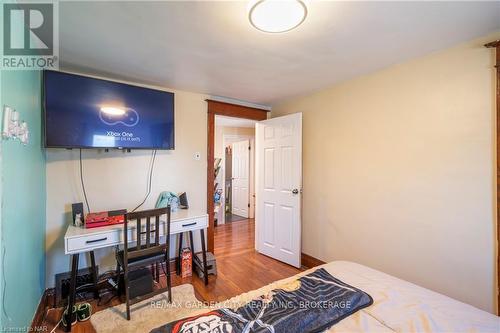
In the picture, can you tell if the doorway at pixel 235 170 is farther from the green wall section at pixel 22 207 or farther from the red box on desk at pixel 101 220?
the green wall section at pixel 22 207

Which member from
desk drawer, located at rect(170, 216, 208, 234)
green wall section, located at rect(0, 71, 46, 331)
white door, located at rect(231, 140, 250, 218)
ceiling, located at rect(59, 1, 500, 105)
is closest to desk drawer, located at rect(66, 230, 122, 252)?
green wall section, located at rect(0, 71, 46, 331)

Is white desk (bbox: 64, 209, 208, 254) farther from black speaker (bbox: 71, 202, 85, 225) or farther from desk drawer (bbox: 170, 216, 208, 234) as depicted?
black speaker (bbox: 71, 202, 85, 225)

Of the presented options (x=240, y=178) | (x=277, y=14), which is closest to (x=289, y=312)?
(x=277, y=14)

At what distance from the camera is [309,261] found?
3.04 m

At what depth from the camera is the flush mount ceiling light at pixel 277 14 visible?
4.22 ft

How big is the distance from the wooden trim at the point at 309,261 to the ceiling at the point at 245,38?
221 centimetres

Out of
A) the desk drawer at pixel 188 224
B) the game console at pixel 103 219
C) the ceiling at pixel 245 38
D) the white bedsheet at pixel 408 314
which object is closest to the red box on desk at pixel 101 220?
the game console at pixel 103 219

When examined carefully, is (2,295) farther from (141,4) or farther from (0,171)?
(141,4)

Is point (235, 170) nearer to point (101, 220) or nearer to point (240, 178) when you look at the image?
point (240, 178)

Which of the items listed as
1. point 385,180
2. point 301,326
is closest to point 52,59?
point 301,326

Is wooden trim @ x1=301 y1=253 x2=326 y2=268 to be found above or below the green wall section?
below

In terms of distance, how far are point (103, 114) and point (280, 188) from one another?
2.24 metres

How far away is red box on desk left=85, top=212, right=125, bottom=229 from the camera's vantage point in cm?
210

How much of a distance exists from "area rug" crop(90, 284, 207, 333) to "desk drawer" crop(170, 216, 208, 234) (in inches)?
24.9
